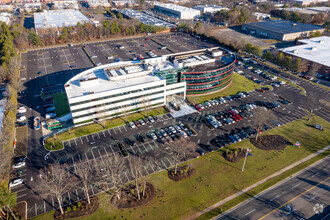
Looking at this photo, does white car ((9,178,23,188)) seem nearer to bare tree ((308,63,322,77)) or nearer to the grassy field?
the grassy field

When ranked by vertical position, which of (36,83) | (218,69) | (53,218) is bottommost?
(53,218)

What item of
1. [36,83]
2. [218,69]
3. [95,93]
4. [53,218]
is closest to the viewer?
[53,218]

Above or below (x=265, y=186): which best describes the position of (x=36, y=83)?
above

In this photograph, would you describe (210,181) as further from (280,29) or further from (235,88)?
(280,29)

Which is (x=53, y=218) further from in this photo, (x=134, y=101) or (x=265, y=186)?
(x=265, y=186)

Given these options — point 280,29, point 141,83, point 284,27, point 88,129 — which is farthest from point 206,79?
point 284,27

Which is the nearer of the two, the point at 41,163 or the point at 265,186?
the point at 265,186

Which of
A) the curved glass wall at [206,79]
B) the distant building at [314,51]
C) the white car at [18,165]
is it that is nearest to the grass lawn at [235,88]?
the curved glass wall at [206,79]

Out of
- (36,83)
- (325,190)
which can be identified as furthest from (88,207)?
(36,83)
